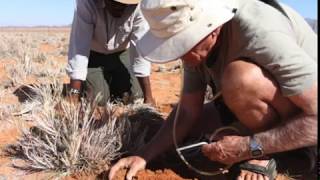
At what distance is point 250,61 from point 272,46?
16cm

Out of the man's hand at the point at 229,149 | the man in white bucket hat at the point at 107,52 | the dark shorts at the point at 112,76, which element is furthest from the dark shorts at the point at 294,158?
the dark shorts at the point at 112,76

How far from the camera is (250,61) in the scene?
260 cm

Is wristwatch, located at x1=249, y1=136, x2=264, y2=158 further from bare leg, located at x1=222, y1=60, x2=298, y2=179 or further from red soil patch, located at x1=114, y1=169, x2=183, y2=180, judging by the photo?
red soil patch, located at x1=114, y1=169, x2=183, y2=180

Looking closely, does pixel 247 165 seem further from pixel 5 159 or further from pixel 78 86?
pixel 78 86

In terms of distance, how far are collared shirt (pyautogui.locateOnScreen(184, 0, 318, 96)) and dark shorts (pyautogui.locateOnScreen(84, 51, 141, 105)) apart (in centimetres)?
217

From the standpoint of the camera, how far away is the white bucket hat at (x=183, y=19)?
2.49 meters

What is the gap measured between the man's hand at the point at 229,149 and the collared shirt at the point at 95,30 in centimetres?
189

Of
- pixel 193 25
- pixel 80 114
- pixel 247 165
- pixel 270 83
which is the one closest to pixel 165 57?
pixel 193 25

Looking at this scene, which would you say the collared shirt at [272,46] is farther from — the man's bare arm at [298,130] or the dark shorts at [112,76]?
the dark shorts at [112,76]

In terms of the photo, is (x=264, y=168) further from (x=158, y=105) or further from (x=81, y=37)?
(x=81, y=37)

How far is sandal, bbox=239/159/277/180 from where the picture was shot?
8.91 feet

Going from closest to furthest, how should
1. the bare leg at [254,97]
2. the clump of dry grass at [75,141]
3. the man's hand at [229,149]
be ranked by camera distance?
the bare leg at [254,97], the man's hand at [229,149], the clump of dry grass at [75,141]

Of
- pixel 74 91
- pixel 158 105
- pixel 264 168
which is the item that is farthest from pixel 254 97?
pixel 158 105

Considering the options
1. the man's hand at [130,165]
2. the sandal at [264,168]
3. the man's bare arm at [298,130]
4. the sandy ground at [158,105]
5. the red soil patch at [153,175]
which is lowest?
the sandy ground at [158,105]
